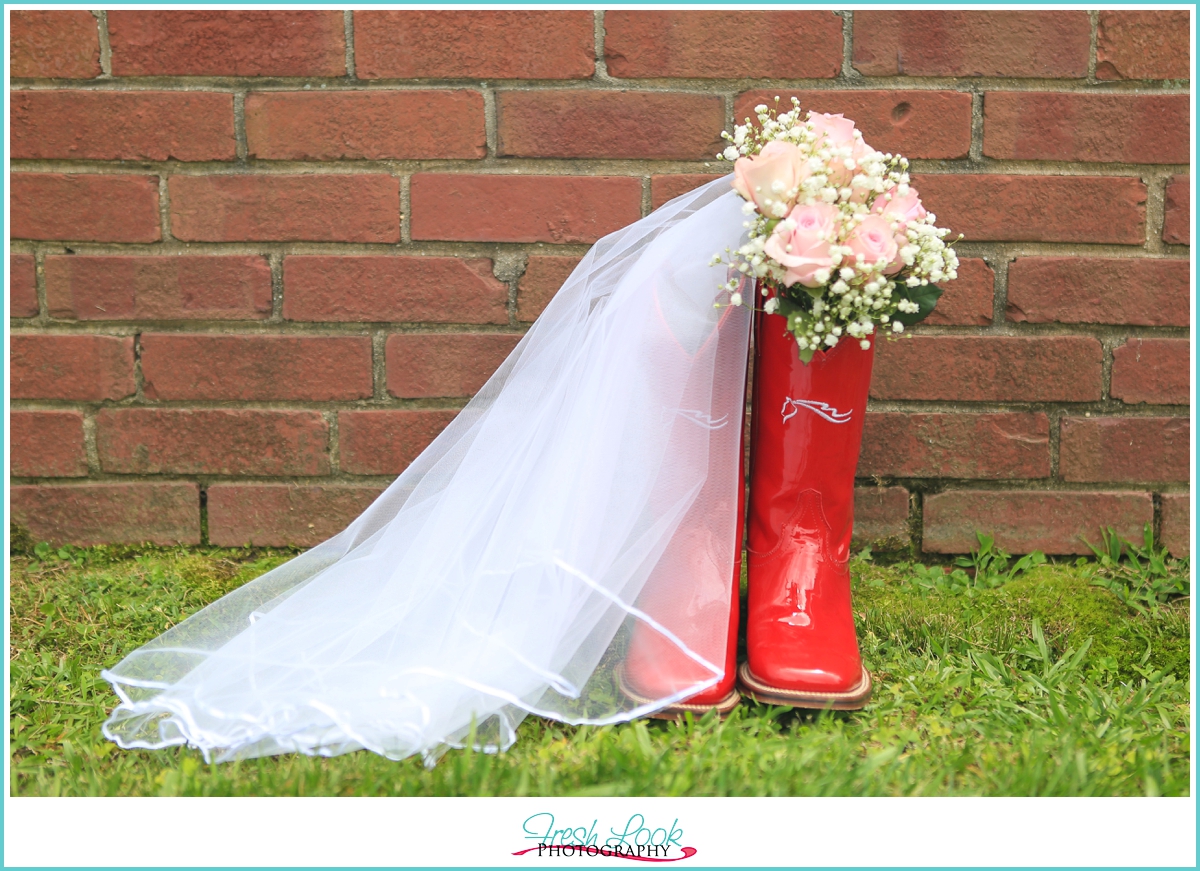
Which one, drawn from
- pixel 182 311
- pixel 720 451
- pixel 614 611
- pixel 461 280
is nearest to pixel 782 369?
pixel 720 451

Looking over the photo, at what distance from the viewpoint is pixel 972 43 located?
1560 mm

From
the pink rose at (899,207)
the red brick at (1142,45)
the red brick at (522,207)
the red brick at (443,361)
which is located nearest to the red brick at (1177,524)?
the red brick at (1142,45)

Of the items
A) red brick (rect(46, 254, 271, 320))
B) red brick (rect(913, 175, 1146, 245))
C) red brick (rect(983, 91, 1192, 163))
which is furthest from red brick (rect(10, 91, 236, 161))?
red brick (rect(983, 91, 1192, 163))

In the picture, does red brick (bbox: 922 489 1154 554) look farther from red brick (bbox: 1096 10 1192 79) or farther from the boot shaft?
red brick (bbox: 1096 10 1192 79)

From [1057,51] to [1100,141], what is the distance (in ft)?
0.60

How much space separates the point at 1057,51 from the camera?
1.56 meters

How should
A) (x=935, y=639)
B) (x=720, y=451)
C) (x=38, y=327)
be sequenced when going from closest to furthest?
(x=720, y=451) < (x=935, y=639) < (x=38, y=327)

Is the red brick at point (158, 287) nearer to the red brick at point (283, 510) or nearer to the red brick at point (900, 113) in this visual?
the red brick at point (283, 510)

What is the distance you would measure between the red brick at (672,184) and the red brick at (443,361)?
38cm

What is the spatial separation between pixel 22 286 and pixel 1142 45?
214 centimetres

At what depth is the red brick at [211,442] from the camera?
168cm

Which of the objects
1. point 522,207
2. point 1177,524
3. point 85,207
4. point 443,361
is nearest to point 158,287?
point 85,207

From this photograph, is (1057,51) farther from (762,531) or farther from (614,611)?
(614,611)

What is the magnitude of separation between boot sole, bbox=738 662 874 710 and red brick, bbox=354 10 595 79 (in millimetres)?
1121
